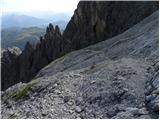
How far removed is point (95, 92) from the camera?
30312mm

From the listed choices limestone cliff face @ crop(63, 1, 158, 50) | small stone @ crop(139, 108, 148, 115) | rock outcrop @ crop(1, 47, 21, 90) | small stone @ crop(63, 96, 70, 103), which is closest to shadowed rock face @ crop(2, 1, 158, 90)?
limestone cliff face @ crop(63, 1, 158, 50)

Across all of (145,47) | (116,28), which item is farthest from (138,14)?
(145,47)

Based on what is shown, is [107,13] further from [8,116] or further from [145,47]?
[8,116]

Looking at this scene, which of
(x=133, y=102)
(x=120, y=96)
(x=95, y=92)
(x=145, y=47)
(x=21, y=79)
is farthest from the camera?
(x=21, y=79)

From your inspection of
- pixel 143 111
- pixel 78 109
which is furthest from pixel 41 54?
pixel 143 111

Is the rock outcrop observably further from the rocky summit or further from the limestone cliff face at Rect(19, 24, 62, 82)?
the rocky summit

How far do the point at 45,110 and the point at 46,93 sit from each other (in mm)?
3998

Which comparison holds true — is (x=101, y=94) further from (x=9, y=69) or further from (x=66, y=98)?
(x=9, y=69)

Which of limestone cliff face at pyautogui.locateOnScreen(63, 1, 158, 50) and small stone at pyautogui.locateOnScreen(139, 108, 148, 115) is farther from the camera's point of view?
limestone cliff face at pyautogui.locateOnScreen(63, 1, 158, 50)

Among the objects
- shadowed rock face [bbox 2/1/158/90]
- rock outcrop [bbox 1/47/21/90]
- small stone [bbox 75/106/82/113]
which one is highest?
shadowed rock face [bbox 2/1/158/90]

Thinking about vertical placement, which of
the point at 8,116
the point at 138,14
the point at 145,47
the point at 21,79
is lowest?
the point at 21,79

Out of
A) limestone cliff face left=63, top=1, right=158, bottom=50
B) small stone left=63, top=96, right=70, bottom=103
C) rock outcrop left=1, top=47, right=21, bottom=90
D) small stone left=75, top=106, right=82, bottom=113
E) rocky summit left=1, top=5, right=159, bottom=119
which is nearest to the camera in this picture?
rocky summit left=1, top=5, right=159, bottom=119

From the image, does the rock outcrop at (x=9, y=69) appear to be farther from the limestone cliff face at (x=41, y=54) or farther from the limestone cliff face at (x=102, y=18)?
the limestone cliff face at (x=102, y=18)

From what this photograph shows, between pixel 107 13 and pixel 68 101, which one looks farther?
pixel 107 13
